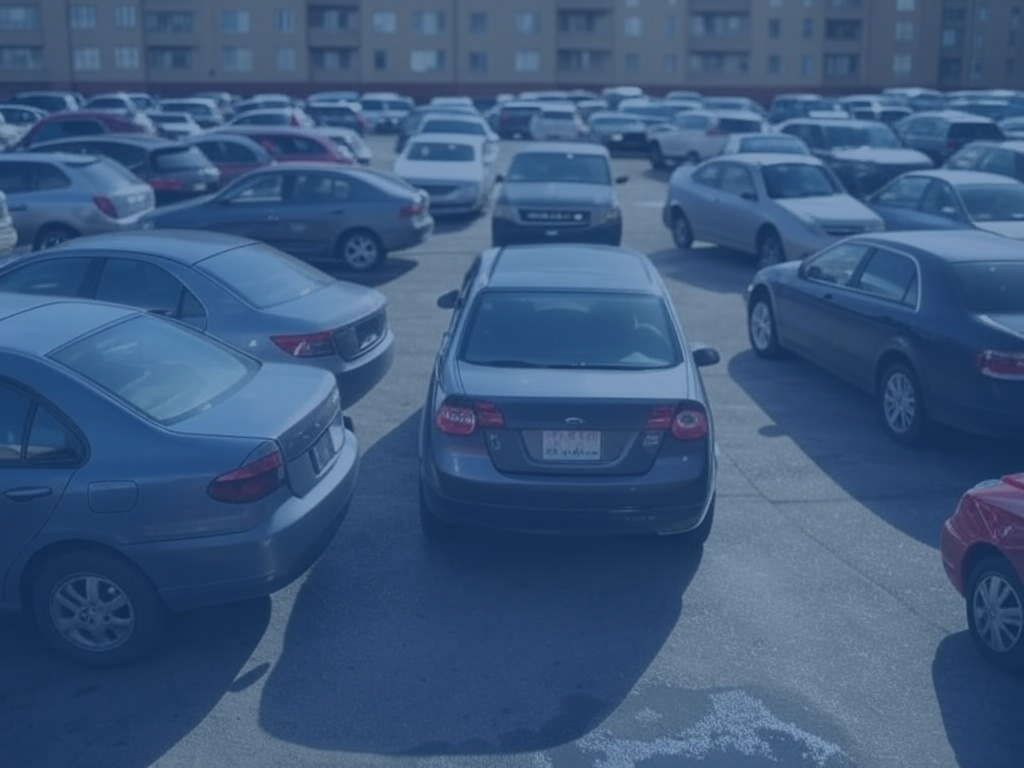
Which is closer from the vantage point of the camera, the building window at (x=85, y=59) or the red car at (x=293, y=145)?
the red car at (x=293, y=145)

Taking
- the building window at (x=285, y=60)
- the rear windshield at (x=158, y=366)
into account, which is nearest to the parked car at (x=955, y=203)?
the rear windshield at (x=158, y=366)

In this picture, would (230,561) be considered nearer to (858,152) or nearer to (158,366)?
(158,366)

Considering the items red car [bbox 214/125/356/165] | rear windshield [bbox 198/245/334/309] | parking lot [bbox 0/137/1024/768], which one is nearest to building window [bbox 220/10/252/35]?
red car [bbox 214/125/356/165]

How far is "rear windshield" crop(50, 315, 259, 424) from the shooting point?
609cm

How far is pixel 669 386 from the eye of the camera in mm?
7086

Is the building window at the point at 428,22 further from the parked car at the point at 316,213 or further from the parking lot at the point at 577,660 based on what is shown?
the parking lot at the point at 577,660

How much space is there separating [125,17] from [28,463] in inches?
2682

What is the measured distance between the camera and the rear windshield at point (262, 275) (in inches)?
368

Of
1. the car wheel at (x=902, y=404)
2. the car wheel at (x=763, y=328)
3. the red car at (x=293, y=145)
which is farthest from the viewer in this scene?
the red car at (x=293, y=145)

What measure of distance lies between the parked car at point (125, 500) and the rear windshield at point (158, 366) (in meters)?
0.01

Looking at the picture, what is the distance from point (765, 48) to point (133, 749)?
69.8m

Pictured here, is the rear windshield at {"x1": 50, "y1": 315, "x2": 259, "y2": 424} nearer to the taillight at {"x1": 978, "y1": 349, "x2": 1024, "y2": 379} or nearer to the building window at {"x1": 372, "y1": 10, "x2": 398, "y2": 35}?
the taillight at {"x1": 978, "y1": 349, "x2": 1024, "y2": 379}

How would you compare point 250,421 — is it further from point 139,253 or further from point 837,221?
point 837,221

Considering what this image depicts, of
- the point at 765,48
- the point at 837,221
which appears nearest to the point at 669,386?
the point at 837,221
